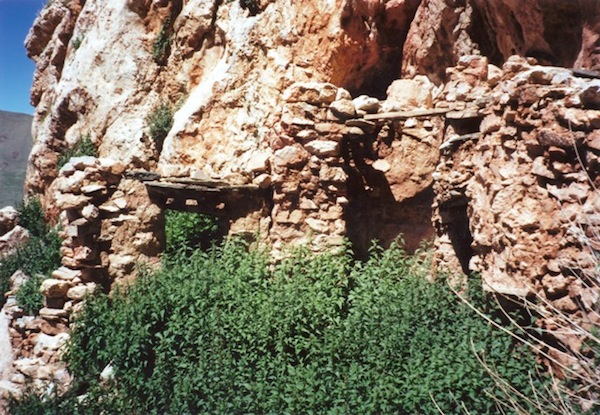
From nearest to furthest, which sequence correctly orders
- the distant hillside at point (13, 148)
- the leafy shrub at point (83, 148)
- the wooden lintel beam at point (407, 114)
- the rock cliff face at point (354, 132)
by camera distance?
the rock cliff face at point (354, 132)
the wooden lintel beam at point (407, 114)
the leafy shrub at point (83, 148)
the distant hillside at point (13, 148)

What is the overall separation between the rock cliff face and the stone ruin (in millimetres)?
24

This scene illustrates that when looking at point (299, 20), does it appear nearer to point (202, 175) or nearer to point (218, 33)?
point (218, 33)

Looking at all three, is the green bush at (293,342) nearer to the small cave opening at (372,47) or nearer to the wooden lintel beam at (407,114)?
the wooden lintel beam at (407,114)

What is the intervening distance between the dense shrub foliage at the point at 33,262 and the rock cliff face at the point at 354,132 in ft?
5.30

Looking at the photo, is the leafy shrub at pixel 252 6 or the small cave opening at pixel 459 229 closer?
the small cave opening at pixel 459 229

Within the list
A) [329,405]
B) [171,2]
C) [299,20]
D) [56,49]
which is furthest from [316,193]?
[56,49]

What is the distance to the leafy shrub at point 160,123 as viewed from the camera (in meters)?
12.2

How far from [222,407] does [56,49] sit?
15.5m

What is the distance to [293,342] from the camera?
5523mm

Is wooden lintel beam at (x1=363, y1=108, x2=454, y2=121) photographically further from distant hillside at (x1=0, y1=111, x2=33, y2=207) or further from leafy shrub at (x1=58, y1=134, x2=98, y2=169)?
distant hillside at (x1=0, y1=111, x2=33, y2=207)

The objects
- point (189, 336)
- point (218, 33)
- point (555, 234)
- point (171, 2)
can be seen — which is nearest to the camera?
point (555, 234)

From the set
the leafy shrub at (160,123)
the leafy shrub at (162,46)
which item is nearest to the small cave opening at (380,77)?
the leafy shrub at (160,123)

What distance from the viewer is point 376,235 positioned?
28.2 feet

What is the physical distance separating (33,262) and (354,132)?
818 centimetres
